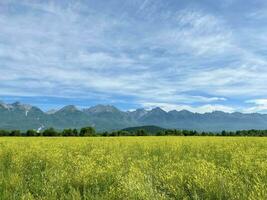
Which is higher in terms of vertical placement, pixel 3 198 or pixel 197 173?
pixel 197 173

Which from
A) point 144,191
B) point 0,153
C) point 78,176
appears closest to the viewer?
point 144,191

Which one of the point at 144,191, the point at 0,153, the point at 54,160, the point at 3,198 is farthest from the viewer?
the point at 0,153

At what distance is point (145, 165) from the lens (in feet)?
36.4

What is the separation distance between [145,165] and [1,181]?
4.16 metres

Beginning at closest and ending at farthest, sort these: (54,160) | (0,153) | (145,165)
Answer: (145,165), (54,160), (0,153)

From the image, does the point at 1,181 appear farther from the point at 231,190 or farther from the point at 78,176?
the point at 231,190

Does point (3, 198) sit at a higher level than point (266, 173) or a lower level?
lower

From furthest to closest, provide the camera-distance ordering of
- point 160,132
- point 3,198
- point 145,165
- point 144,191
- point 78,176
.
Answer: point 160,132 → point 145,165 → point 78,176 → point 3,198 → point 144,191

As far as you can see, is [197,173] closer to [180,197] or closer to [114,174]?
[180,197]

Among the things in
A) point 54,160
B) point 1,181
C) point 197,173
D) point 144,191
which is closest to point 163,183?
point 197,173

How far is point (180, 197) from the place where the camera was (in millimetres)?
7570

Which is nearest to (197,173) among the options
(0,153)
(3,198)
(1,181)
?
(3,198)

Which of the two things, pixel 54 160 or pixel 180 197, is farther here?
pixel 54 160

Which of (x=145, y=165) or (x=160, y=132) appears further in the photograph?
(x=160, y=132)
